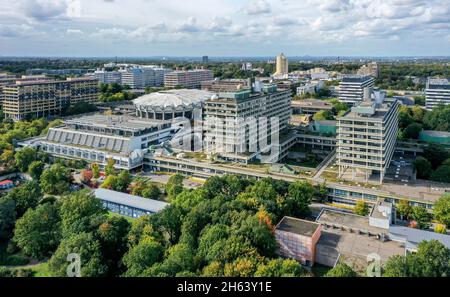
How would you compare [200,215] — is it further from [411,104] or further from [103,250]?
[411,104]

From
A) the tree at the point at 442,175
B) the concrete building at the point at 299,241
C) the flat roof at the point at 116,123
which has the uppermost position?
the flat roof at the point at 116,123

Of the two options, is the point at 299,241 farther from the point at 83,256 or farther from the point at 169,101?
the point at 169,101

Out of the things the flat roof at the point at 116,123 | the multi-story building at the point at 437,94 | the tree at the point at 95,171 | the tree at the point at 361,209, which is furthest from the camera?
the multi-story building at the point at 437,94

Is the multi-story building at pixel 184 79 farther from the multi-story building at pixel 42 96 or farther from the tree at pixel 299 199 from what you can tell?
the tree at pixel 299 199

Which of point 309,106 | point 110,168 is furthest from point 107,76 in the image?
point 110,168

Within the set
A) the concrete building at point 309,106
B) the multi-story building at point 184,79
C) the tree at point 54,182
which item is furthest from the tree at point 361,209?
the multi-story building at point 184,79

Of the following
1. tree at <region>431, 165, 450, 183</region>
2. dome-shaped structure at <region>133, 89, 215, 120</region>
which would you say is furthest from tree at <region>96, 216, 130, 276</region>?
dome-shaped structure at <region>133, 89, 215, 120</region>
